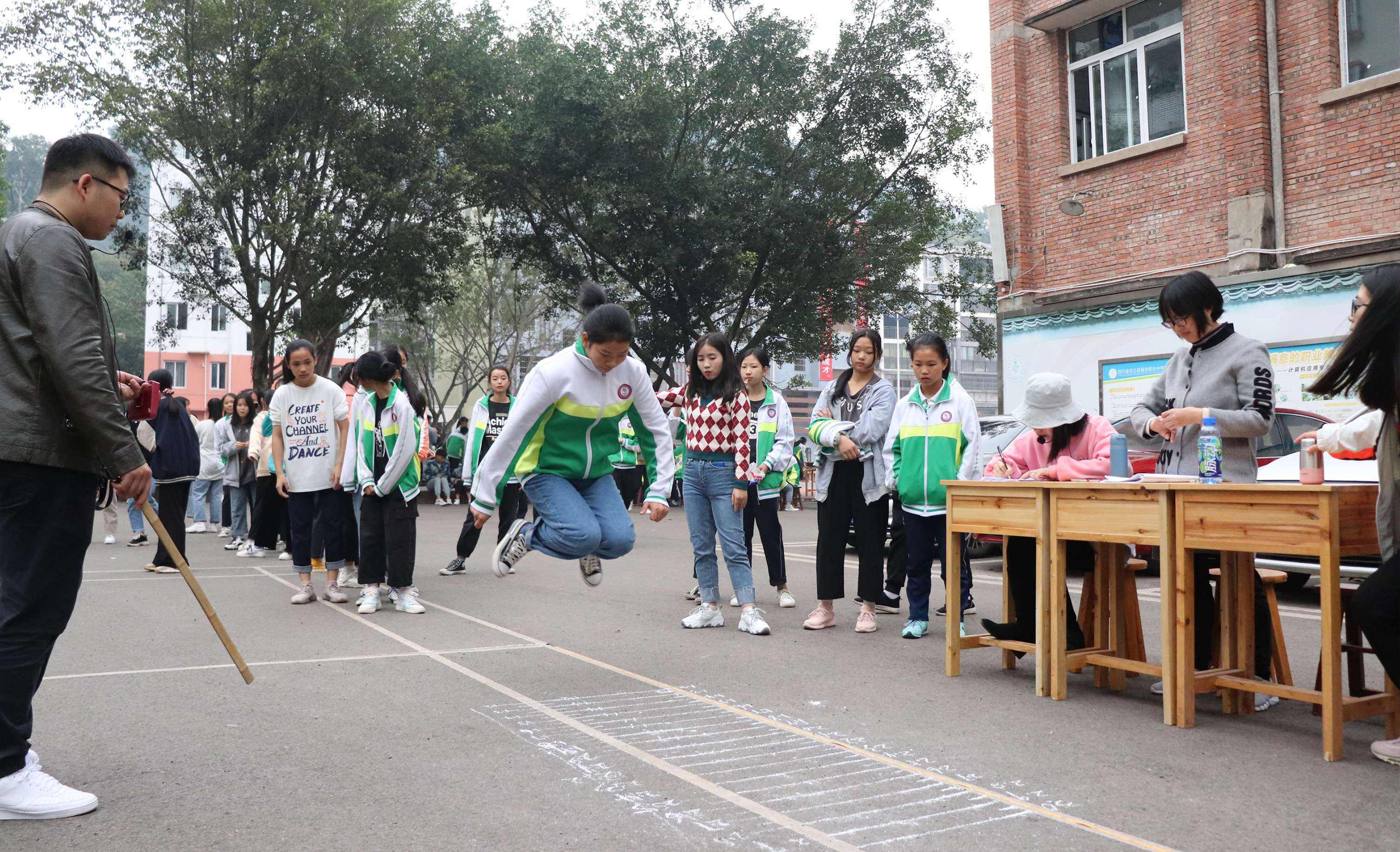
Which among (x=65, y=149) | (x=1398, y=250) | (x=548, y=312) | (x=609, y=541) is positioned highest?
(x=548, y=312)

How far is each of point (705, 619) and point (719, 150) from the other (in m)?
20.3

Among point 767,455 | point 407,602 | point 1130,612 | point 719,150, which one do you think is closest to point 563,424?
point 767,455

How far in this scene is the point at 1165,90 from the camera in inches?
612

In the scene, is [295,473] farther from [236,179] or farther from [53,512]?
[236,179]

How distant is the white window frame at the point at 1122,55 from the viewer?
1528cm

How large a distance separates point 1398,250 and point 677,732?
12.1 meters

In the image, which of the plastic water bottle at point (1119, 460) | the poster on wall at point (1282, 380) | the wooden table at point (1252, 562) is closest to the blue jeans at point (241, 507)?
the poster on wall at point (1282, 380)

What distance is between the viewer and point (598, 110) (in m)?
24.6

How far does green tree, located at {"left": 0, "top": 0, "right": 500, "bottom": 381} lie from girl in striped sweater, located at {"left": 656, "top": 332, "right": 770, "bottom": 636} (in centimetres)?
1736

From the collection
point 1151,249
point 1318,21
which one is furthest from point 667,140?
point 1318,21

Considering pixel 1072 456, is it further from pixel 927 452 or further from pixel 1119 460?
pixel 927 452

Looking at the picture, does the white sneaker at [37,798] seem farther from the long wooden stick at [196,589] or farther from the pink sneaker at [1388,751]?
the pink sneaker at [1388,751]

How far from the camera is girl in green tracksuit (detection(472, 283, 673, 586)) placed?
5.66 m

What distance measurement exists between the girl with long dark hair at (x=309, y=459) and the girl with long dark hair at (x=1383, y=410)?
21.9 ft
